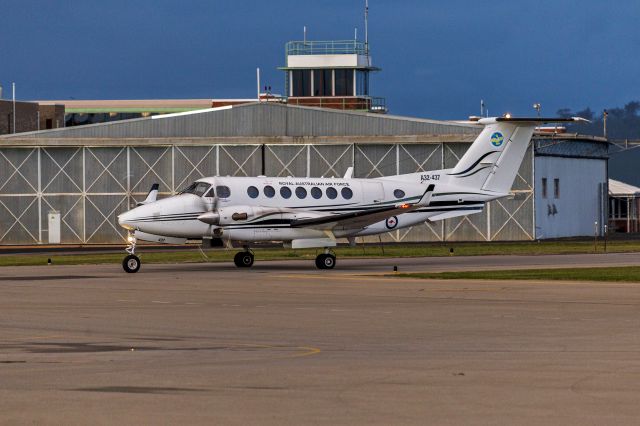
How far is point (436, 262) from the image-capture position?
46.9 metres

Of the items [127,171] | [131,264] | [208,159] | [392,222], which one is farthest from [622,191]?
[131,264]

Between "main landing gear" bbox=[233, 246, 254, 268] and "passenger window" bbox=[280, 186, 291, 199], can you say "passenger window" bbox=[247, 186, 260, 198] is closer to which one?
"passenger window" bbox=[280, 186, 291, 199]

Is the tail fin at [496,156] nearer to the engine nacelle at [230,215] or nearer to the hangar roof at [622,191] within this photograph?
the engine nacelle at [230,215]

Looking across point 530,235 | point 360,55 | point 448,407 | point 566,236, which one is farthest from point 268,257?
point 360,55

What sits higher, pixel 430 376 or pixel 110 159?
pixel 110 159

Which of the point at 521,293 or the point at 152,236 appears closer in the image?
the point at 521,293

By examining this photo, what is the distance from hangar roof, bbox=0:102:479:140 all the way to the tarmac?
37364 millimetres

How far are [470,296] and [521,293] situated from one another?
154cm

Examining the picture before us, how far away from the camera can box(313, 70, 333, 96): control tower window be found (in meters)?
93.3

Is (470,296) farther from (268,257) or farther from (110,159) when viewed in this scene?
(110,159)

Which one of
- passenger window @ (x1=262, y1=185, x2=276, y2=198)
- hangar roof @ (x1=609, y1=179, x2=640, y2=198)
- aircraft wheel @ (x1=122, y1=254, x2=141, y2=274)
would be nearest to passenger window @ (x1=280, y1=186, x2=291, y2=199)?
passenger window @ (x1=262, y1=185, x2=276, y2=198)

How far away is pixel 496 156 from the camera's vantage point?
46844mm

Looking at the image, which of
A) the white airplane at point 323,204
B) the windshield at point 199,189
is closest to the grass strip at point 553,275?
the white airplane at point 323,204

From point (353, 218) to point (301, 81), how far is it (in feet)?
172
